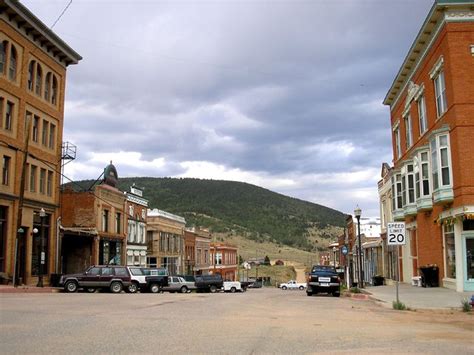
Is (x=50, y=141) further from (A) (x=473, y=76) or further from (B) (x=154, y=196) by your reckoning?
(B) (x=154, y=196)

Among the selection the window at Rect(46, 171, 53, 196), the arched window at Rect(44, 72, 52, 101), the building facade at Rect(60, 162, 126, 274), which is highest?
the arched window at Rect(44, 72, 52, 101)

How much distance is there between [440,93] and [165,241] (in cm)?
4151

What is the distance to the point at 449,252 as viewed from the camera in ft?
88.0

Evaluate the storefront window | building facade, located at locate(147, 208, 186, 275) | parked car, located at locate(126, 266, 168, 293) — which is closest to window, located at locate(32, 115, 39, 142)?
parked car, located at locate(126, 266, 168, 293)

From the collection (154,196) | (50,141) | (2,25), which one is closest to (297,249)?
(154,196)

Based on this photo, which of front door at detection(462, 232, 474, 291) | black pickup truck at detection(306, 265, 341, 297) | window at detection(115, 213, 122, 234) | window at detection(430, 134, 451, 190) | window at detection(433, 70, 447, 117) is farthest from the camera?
window at detection(115, 213, 122, 234)

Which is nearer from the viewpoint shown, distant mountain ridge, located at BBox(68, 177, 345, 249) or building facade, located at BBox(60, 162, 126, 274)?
building facade, located at BBox(60, 162, 126, 274)

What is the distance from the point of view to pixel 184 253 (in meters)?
70.4

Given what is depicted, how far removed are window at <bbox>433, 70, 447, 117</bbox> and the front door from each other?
21.5 ft

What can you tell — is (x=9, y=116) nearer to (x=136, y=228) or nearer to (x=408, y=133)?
(x=136, y=228)

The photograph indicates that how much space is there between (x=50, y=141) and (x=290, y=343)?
3438 centimetres

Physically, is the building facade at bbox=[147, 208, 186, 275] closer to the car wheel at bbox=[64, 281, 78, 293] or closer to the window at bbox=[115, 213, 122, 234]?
the window at bbox=[115, 213, 122, 234]

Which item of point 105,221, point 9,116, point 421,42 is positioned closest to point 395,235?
point 421,42

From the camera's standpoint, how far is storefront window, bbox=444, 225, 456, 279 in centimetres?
2617
